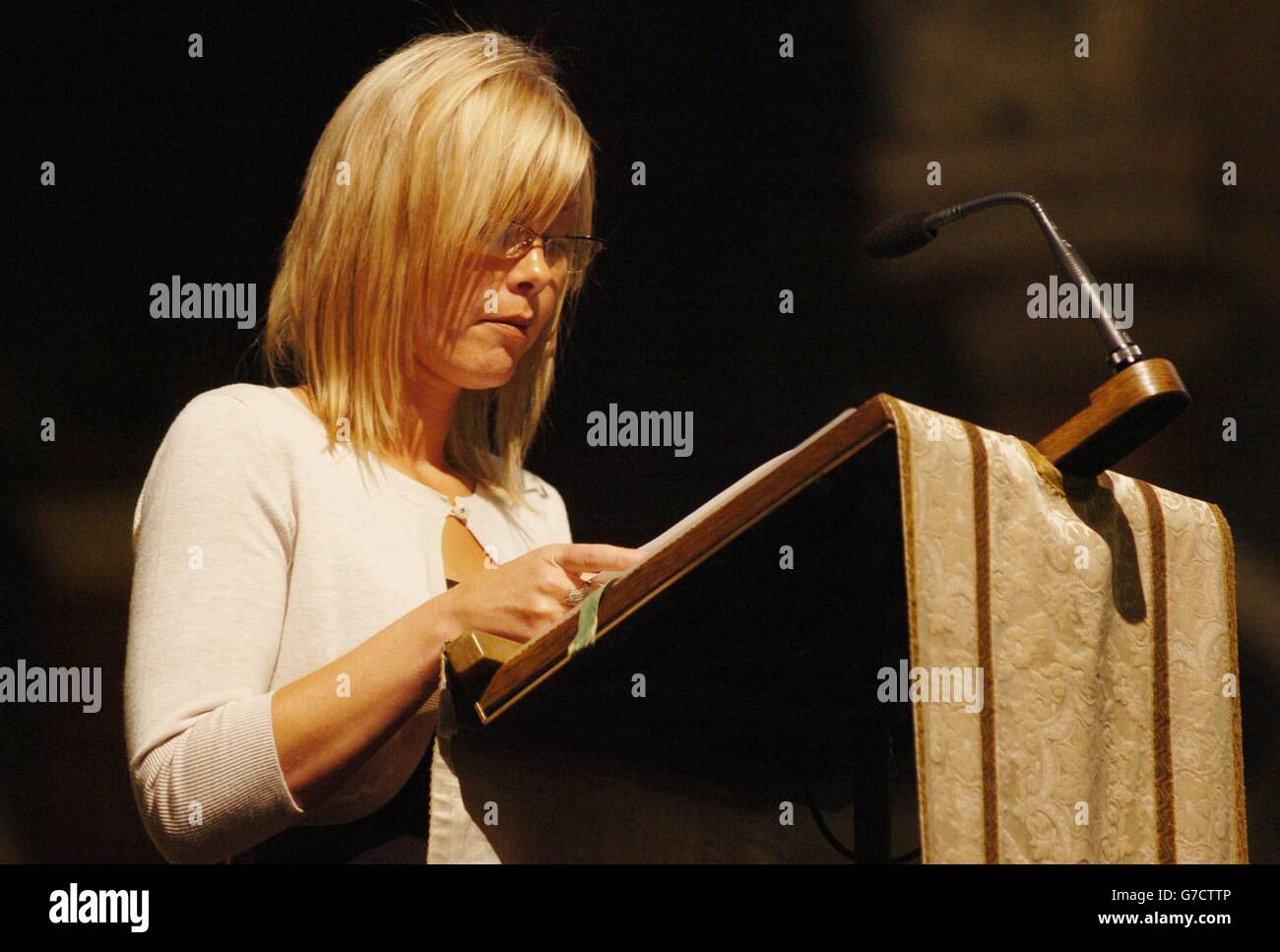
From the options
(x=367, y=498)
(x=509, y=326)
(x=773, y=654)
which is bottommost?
(x=773, y=654)

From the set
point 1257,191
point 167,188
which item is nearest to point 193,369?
point 167,188

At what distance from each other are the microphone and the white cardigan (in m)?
0.67

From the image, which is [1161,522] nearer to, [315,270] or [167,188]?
[315,270]

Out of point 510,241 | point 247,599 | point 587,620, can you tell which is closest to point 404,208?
point 510,241

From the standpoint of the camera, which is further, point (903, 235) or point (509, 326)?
point (509, 326)

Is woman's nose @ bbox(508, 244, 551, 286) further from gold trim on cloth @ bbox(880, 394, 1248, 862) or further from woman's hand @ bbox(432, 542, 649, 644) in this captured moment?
gold trim on cloth @ bbox(880, 394, 1248, 862)

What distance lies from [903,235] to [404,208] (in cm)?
64

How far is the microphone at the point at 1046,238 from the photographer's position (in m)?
1.13

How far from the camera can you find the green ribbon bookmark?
0.98 meters

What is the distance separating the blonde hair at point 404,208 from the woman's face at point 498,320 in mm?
18

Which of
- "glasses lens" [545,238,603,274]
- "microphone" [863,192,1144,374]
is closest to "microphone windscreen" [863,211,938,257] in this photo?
"microphone" [863,192,1144,374]

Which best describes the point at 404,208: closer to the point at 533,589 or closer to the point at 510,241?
the point at 510,241

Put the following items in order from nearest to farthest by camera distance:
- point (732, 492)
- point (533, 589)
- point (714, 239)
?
point (732, 492), point (533, 589), point (714, 239)

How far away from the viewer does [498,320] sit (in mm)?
1708
